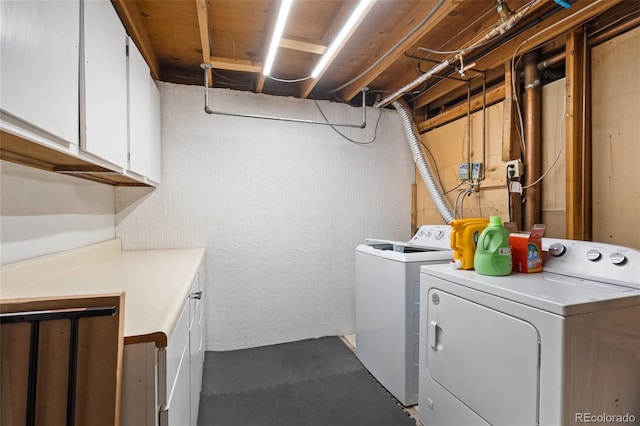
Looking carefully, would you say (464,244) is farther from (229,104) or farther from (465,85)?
(229,104)

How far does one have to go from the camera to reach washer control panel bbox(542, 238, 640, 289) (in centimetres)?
120

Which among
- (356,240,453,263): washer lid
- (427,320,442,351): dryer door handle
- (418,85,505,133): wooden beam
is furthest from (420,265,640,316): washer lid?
(418,85,505,133): wooden beam

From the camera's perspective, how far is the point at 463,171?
101 inches

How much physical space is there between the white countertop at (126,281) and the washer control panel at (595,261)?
166cm

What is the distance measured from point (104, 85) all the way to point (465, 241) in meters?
1.80

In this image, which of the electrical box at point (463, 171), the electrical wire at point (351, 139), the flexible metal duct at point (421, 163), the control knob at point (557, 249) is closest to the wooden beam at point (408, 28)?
the electrical wire at point (351, 139)

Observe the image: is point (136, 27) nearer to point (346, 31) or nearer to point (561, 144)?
point (346, 31)

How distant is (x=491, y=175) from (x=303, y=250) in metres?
1.73

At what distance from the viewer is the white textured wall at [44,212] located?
1.23m

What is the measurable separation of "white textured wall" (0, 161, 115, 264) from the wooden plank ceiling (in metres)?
0.97

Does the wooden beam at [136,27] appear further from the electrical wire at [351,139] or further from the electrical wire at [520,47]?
the electrical wire at [520,47]

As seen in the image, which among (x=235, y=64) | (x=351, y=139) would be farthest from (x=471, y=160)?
(x=235, y=64)

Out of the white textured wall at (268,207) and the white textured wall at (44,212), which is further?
the white textured wall at (268,207)

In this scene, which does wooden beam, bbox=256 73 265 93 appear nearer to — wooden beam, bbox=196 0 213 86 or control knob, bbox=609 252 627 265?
wooden beam, bbox=196 0 213 86
